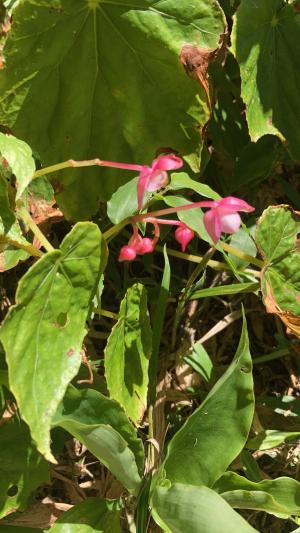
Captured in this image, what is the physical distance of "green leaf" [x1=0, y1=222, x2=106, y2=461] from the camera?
896 mm

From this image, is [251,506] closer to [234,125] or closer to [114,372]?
[114,372]

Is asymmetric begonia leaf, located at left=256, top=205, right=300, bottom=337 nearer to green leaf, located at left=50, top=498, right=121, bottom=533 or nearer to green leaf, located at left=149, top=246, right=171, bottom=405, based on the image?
green leaf, located at left=149, top=246, right=171, bottom=405

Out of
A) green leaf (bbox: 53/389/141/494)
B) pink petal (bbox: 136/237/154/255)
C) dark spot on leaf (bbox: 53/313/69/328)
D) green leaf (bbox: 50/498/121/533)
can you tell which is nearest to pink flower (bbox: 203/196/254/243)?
pink petal (bbox: 136/237/154/255)

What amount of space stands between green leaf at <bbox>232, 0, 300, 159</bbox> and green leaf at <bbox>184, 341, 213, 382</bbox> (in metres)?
0.44

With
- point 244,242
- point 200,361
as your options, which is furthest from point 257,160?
point 200,361

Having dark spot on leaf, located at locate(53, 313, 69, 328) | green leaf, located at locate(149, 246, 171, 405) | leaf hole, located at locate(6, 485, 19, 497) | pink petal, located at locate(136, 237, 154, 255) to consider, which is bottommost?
leaf hole, located at locate(6, 485, 19, 497)

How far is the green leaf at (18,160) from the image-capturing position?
96cm

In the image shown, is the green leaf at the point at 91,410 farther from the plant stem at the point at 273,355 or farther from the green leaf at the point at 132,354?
the plant stem at the point at 273,355

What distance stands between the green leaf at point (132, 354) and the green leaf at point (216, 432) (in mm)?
93

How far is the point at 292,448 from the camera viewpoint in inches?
58.8

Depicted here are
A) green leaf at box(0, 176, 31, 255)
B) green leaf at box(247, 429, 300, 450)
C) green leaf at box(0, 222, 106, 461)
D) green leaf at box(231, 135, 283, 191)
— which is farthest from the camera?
green leaf at box(231, 135, 283, 191)

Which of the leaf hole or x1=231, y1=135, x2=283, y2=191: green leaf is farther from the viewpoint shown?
x1=231, y1=135, x2=283, y2=191: green leaf

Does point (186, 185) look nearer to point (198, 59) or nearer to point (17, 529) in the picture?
point (198, 59)

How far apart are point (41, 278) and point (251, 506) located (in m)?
0.51
